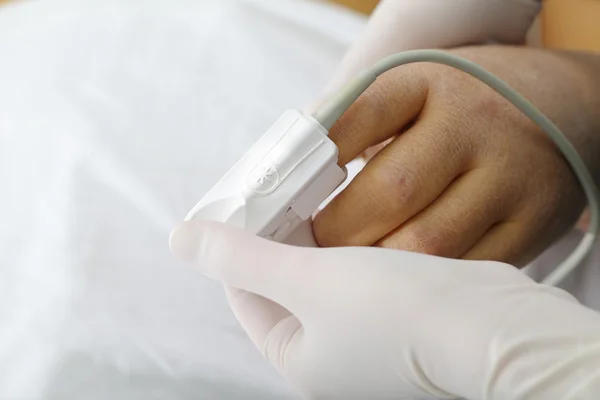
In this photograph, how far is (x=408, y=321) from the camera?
414 mm

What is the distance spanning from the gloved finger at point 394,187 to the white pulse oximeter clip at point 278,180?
0.05 meters

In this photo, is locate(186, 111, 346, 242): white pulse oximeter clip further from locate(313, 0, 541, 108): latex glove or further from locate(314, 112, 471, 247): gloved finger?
locate(313, 0, 541, 108): latex glove

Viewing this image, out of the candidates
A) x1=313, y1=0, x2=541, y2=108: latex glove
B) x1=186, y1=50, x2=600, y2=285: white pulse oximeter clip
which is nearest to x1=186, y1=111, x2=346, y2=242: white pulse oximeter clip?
x1=186, y1=50, x2=600, y2=285: white pulse oximeter clip

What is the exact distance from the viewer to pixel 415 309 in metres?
0.41

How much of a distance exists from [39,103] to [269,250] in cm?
62

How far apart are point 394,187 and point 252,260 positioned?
0.48ft

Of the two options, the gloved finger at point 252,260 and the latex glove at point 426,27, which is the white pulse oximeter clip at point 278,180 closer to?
the gloved finger at point 252,260

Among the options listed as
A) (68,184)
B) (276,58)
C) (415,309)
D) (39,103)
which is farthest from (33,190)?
(415,309)

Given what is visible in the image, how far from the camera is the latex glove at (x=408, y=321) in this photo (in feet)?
1.27

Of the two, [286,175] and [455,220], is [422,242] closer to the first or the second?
[455,220]

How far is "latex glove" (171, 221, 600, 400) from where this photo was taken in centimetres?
39

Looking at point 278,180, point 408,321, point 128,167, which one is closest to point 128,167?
point 128,167

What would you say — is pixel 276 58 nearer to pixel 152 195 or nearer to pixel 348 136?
pixel 152 195

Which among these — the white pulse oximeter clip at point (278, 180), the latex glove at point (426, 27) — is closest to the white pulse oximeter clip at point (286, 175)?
the white pulse oximeter clip at point (278, 180)
